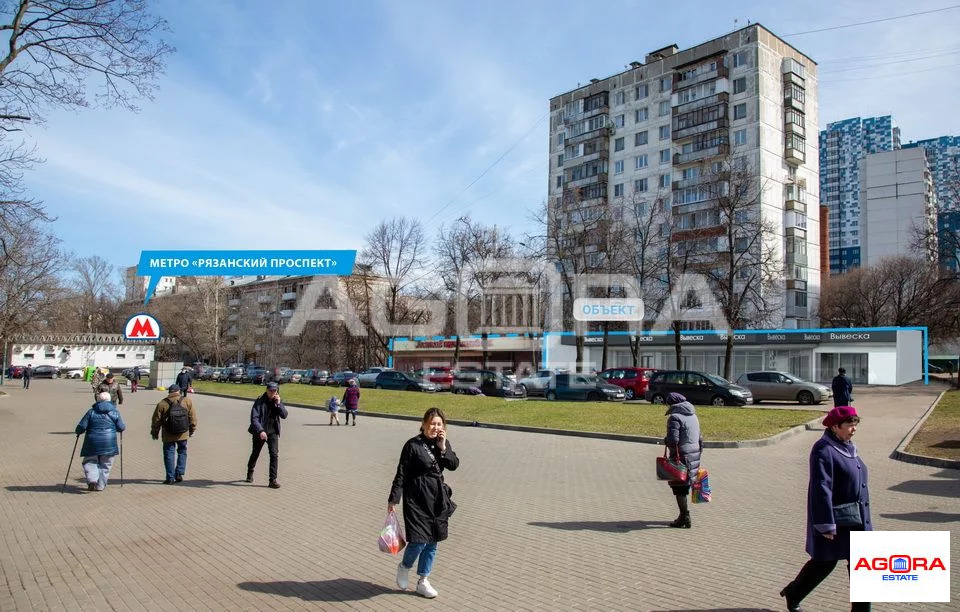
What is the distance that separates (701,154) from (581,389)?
127ft

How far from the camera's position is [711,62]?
61.3 metres

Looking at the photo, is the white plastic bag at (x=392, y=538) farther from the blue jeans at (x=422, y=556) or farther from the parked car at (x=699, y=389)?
the parked car at (x=699, y=389)

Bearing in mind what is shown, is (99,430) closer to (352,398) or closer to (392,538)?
(392,538)

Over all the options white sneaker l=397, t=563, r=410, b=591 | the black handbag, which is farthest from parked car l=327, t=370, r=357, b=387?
the black handbag

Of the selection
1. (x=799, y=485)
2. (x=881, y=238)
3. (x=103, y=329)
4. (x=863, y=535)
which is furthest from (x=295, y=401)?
(x=881, y=238)

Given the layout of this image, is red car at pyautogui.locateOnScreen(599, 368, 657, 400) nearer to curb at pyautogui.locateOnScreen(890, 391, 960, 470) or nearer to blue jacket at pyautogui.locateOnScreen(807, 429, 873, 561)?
curb at pyautogui.locateOnScreen(890, 391, 960, 470)

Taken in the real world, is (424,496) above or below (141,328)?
below

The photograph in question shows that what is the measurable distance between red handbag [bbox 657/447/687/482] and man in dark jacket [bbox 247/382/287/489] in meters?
6.04

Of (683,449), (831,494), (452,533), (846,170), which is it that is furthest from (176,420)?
(846,170)

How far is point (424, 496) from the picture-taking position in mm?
5418

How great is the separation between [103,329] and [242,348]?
85.9 feet

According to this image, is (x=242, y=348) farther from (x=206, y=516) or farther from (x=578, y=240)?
(x=206, y=516)

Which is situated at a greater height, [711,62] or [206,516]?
[711,62]

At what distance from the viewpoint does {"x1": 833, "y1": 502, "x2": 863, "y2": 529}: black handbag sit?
4504mm
